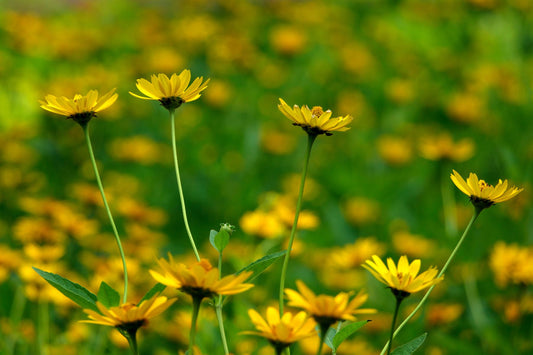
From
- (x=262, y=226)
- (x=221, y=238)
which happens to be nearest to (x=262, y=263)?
(x=221, y=238)

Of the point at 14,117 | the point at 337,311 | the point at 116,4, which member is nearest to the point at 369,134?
the point at 14,117

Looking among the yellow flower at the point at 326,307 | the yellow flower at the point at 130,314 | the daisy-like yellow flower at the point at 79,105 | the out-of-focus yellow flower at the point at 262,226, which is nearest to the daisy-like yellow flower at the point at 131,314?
the yellow flower at the point at 130,314

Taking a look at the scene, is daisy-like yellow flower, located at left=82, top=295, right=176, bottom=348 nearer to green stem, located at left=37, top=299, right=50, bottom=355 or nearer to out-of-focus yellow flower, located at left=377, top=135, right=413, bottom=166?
green stem, located at left=37, top=299, right=50, bottom=355

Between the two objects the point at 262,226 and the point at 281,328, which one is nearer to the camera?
the point at 281,328

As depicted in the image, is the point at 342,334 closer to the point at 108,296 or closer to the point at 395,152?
the point at 108,296

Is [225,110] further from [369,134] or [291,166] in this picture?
[369,134]

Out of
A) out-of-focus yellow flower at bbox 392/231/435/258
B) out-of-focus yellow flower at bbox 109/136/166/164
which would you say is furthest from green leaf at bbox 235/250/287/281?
out-of-focus yellow flower at bbox 109/136/166/164
